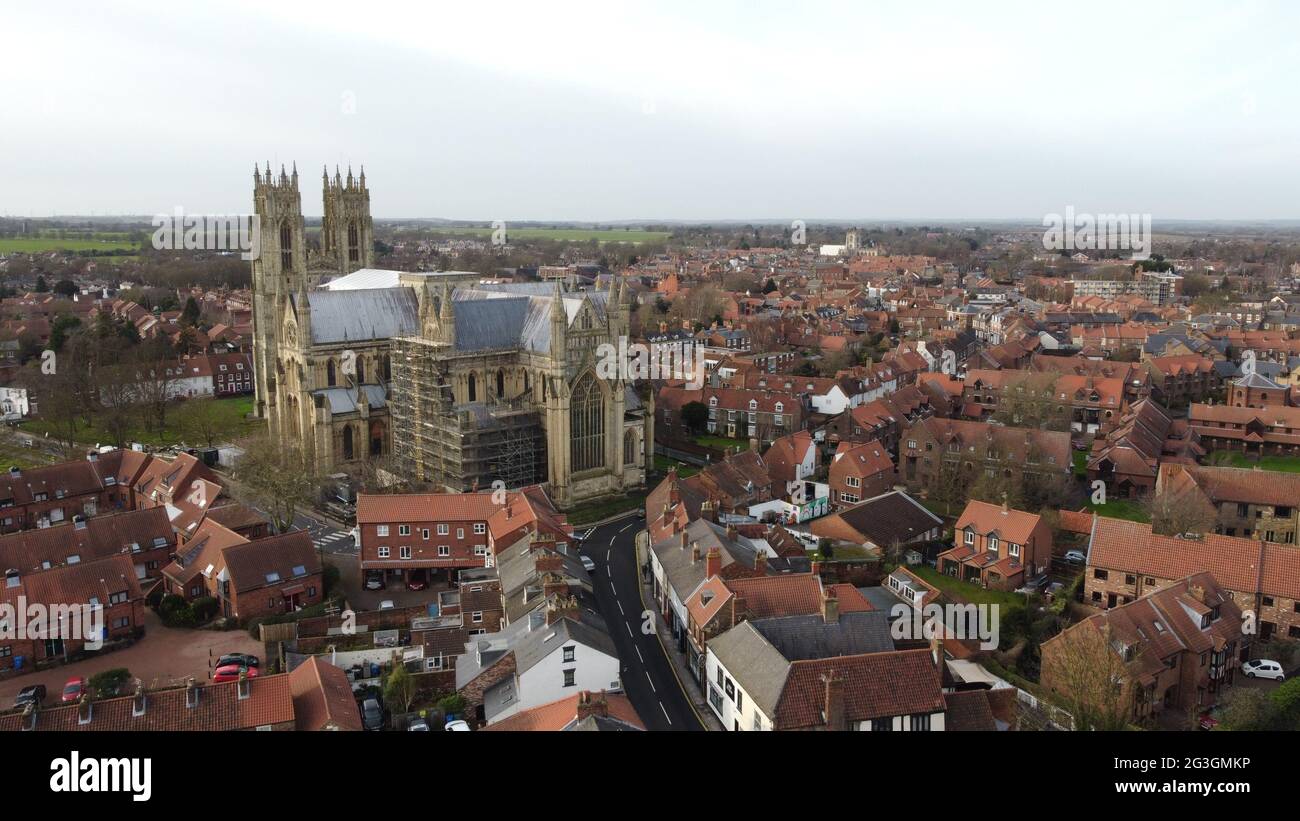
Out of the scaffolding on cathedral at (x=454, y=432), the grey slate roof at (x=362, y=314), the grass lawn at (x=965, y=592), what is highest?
the grey slate roof at (x=362, y=314)

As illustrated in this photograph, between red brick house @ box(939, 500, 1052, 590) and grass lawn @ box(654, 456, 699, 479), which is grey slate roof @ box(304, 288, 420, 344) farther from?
red brick house @ box(939, 500, 1052, 590)

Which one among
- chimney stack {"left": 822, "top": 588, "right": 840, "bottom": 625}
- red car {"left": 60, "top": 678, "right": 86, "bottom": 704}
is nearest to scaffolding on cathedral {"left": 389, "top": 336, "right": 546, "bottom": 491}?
red car {"left": 60, "top": 678, "right": 86, "bottom": 704}

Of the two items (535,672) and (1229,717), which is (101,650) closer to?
(535,672)

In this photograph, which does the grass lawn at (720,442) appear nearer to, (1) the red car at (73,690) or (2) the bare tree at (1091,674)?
(2) the bare tree at (1091,674)

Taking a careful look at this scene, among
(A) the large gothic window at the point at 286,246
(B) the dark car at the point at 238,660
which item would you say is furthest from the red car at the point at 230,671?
(A) the large gothic window at the point at 286,246

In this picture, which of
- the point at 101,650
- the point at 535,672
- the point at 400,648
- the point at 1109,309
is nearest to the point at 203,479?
the point at 101,650

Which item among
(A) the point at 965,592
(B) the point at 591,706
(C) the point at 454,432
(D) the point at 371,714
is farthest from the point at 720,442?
(B) the point at 591,706

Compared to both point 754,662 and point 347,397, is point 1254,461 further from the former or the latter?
point 347,397
